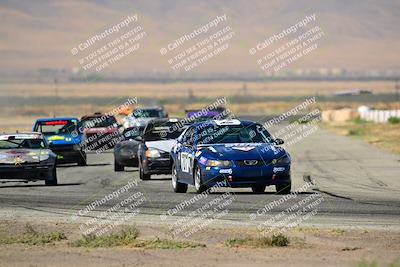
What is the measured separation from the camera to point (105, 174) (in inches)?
1128

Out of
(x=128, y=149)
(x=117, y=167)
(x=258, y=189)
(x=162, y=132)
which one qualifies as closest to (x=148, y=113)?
(x=117, y=167)

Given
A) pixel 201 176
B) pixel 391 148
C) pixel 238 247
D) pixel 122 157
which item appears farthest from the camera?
pixel 391 148

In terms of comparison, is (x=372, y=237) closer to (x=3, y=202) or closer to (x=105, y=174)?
(x=3, y=202)

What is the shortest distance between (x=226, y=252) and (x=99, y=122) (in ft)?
88.5

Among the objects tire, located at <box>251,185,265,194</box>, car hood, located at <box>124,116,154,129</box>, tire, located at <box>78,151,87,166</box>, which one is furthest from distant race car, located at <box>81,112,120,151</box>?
tire, located at <box>251,185,265,194</box>

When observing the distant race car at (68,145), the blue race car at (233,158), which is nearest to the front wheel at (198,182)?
the blue race car at (233,158)

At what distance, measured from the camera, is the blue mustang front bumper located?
764 inches

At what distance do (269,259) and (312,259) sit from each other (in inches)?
18.4

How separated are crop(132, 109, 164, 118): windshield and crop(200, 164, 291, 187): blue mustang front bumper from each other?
29469 mm

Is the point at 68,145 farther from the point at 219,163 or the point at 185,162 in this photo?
the point at 219,163

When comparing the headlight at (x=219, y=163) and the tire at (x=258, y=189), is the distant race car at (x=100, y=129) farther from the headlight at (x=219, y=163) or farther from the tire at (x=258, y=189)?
the headlight at (x=219, y=163)

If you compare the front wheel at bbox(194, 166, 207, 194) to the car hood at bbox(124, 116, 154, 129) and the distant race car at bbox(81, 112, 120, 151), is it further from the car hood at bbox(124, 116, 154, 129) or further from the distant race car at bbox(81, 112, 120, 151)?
the car hood at bbox(124, 116, 154, 129)

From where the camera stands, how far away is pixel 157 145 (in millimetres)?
24547

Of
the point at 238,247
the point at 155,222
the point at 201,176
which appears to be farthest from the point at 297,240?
the point at 201,176
